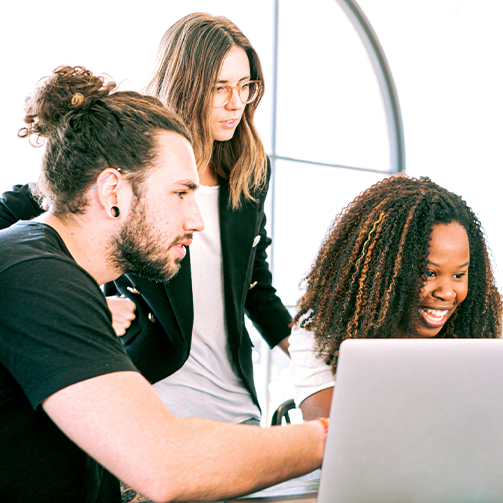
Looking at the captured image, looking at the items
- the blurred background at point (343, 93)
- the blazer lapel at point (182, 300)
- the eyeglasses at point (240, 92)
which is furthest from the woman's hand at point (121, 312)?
the blurred background at point (343, 93)

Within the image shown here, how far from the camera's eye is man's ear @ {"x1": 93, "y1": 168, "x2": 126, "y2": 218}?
99cm

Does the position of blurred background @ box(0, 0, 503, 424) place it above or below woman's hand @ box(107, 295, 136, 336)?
above

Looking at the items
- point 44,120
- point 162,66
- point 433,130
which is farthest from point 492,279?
point 433,130

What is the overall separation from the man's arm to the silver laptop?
12cm

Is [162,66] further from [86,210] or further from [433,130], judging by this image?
[433,130]

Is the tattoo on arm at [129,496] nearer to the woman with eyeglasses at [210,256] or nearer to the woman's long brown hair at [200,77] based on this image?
the woman with eyeglasses at [210,256]

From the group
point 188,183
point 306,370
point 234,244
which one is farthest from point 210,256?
point 188,183

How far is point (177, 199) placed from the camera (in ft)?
3.38

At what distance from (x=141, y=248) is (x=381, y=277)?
0.65 metres

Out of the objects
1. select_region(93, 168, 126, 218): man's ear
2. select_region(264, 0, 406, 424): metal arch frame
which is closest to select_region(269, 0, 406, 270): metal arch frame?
select_region(264, 0, 406, 424): metal arch frame

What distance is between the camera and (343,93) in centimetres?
462

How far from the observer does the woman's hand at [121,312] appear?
4.45 feet

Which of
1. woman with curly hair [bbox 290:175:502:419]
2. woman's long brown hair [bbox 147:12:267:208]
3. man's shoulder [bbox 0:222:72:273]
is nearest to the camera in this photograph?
man's shoulder [bbox 0:222:72:273]

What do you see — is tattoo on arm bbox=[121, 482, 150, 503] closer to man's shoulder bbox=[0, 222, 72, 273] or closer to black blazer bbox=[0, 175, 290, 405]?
black blazer bbox=[0, 175, 290, 405]
